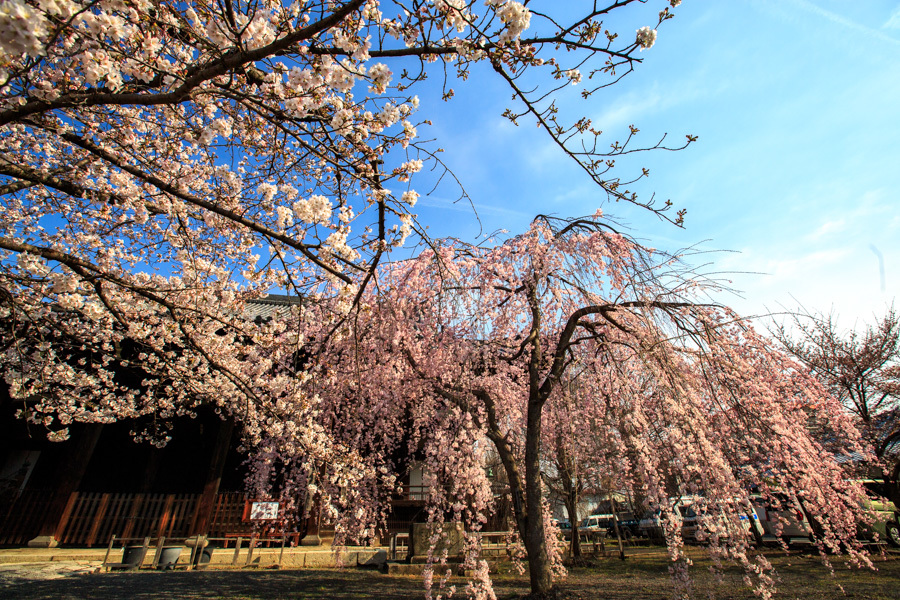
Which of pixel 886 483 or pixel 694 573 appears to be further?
pixel 886 483

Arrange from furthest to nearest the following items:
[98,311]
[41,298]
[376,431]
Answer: [376,431], [41,298], [98,311]

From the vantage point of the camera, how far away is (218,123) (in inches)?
134

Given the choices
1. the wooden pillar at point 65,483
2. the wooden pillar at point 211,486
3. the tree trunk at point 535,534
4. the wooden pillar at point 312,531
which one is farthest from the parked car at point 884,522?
the wooden pillar at point 65,483

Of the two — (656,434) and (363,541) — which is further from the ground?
(656,434)

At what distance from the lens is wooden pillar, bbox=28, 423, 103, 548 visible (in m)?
7.73

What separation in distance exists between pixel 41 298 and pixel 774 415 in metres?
10.0

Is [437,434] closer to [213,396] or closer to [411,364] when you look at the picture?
[411,364]

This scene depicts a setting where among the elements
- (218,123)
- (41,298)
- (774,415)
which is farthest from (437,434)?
(41,298)

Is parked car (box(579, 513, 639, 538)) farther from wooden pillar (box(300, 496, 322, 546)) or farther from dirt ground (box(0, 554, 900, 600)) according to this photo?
wooden pillar (box(300, 496, 322, 546))

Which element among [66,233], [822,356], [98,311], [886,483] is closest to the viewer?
[98,311]

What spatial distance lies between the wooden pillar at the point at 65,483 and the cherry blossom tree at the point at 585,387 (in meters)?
5.68

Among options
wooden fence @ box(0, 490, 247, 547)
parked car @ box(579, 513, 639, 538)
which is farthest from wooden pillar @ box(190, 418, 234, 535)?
parked car @ box(579, 513, 639, 538)

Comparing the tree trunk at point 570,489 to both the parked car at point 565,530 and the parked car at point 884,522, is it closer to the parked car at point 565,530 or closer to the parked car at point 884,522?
the parked car at point 565,530

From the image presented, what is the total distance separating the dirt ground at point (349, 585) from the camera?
5.80 metres
